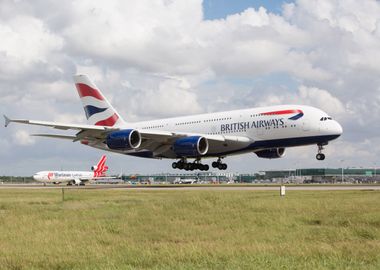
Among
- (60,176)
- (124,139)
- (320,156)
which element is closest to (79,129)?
(124,139)

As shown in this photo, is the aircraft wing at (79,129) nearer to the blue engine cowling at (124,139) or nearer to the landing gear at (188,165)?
the blue engine cowling at (124,139)

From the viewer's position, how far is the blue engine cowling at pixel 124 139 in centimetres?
5220

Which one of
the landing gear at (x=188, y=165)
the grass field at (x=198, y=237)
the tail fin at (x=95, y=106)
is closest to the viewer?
the grass field at (x=198, y=237)

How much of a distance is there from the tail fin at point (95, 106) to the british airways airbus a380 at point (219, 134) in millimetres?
4637

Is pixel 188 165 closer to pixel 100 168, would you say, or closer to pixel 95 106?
pixel 95 106

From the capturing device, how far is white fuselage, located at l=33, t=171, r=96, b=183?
112500 millimetres

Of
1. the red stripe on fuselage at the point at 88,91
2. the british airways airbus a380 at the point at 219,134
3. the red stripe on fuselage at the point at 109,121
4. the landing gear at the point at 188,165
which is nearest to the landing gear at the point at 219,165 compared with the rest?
the british airways airbus a380 at the point at 219,134

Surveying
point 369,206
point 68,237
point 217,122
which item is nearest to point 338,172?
point 217,122

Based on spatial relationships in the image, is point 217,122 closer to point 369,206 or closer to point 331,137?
point 331,137

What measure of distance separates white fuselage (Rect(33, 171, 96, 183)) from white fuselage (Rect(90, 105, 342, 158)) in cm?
5769

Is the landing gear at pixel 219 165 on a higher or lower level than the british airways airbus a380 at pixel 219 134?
lower

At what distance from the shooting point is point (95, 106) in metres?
68.3

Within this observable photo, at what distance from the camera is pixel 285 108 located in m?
52.8

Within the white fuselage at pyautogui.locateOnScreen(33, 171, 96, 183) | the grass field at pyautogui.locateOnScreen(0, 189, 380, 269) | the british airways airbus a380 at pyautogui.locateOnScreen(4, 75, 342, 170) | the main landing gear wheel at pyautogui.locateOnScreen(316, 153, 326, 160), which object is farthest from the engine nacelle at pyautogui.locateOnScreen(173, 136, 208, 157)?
the white fuselage at pyautogui.locateOnScreen(33, 171, 96, 183)
